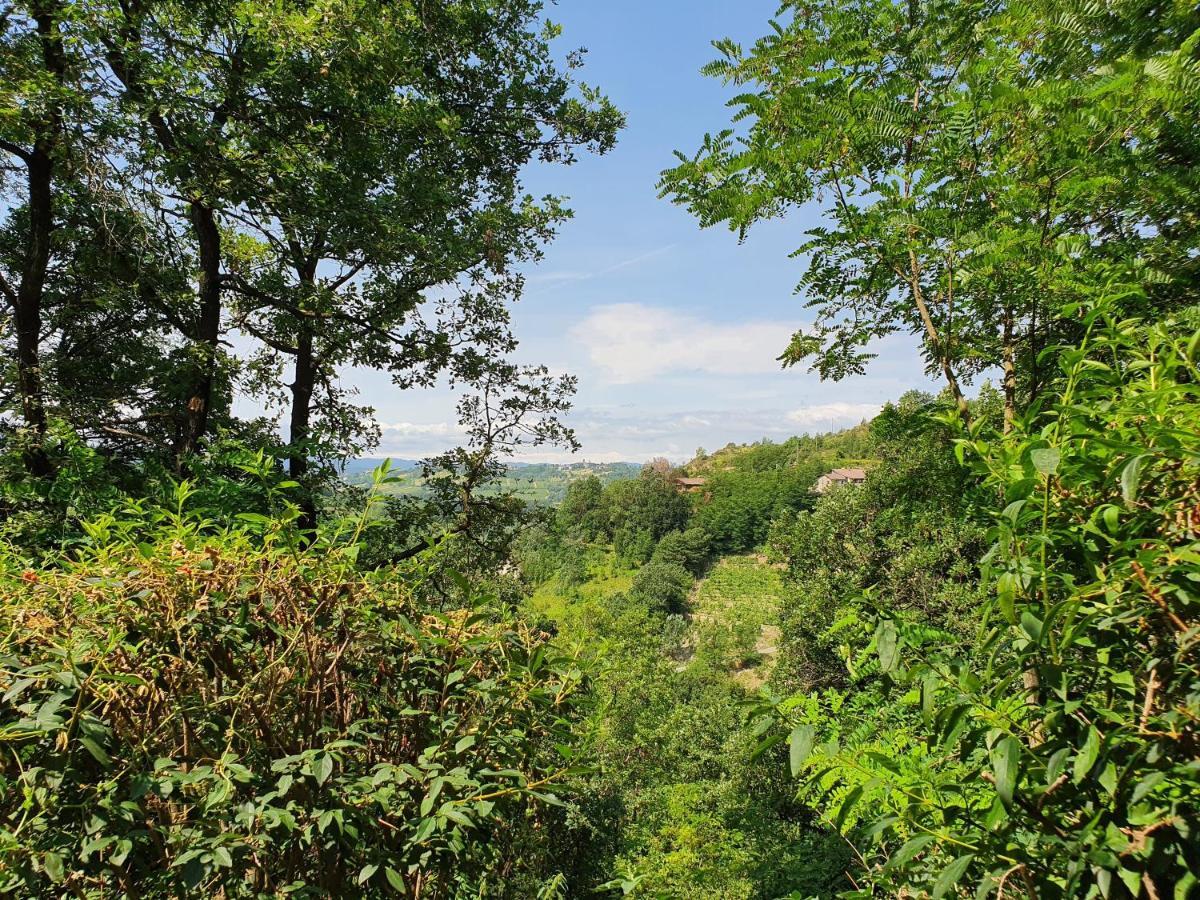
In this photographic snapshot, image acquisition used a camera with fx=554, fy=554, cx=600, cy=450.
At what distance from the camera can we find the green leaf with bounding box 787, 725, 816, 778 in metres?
0.98

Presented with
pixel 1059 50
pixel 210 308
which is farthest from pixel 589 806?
pixel 1059 50

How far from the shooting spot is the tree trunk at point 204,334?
5129 millimetres

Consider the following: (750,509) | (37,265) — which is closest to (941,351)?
(37,265)

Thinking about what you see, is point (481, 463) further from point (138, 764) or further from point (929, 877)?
point (929, 877)

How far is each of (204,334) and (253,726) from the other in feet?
17.4

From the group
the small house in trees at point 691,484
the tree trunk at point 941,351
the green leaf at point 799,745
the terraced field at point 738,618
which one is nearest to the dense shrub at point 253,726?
the green leaf at point 799,745

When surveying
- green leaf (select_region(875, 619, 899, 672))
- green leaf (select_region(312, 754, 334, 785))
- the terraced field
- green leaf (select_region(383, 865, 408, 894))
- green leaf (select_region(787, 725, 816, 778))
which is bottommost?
the terraced field

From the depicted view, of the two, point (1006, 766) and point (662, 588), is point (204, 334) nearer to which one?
point (1006, 766)

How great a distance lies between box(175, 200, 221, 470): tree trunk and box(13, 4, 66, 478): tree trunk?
37.1 inches

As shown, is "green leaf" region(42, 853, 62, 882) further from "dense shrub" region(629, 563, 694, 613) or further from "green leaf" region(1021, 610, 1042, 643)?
"dense shrub" region(629, 563, 694, 613)

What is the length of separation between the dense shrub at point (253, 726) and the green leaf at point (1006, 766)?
101 centimetres

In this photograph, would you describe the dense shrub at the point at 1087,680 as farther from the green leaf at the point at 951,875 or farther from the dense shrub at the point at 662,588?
the dense shrub at the point at 662,588

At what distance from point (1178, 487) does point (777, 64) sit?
272cm

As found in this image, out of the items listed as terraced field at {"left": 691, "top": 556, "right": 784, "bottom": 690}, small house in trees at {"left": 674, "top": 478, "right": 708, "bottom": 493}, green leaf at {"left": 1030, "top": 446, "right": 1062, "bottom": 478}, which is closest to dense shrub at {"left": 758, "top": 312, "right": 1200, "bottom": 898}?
green leaf at {"left": 1030, "top": 446, "right": 1062, "bottom": 478}
